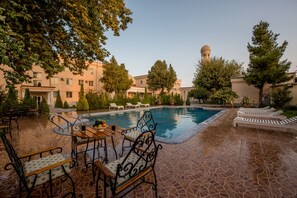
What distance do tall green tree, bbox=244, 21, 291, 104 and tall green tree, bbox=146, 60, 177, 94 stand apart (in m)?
13.9

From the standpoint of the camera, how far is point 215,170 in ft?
9.42

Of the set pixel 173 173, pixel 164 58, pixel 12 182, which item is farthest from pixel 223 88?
pixel 12 182

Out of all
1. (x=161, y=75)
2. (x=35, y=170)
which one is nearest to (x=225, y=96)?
(x=161, y=75)

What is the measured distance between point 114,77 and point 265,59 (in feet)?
62.4

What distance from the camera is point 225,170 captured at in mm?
2865

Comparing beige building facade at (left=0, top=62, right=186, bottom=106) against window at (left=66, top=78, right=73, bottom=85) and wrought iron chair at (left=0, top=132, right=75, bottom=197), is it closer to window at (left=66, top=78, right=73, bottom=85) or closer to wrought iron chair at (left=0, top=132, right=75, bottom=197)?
window at (left=66, top=78, right=73, bottom=85)

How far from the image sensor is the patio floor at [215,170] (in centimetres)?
224

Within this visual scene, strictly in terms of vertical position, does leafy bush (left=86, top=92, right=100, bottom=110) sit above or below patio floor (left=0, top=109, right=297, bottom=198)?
above

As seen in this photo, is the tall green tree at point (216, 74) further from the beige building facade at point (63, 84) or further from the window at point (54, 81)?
the window at point (54, 81)

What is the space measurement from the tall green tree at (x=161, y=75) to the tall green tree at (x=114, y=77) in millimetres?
6791

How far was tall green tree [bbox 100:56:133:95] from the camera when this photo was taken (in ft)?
68.0

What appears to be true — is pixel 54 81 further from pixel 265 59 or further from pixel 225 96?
pixel 265 59

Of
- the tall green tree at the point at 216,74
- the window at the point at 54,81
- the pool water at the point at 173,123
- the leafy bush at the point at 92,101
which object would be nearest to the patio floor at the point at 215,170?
the pool water at the point at 173,123

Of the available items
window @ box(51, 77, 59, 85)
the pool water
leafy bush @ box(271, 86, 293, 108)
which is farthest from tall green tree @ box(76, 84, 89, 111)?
leafy bush @ box(271, 86, 293, 108)
